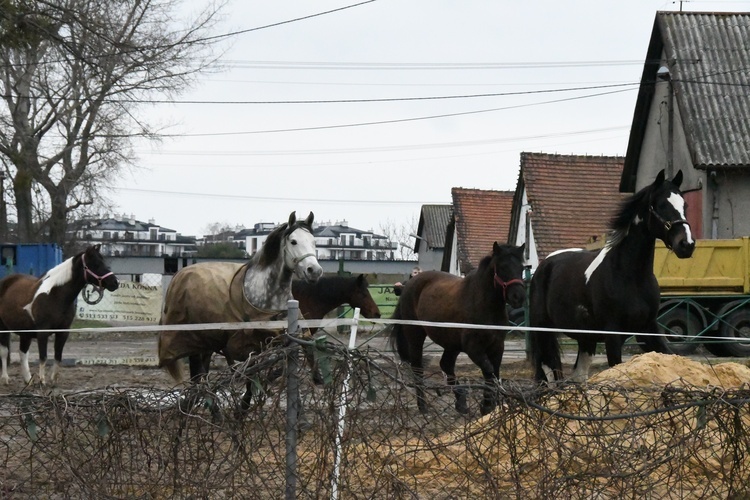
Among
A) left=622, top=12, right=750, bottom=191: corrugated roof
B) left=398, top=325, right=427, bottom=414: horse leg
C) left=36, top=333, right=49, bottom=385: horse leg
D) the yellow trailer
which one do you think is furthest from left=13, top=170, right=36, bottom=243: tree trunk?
left=398, top=325, right=427, bottom=414: horse leg

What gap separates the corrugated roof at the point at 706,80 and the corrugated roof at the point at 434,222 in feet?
121

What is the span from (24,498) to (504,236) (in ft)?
146

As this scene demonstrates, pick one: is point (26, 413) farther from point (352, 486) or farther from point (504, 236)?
point (504, 236)

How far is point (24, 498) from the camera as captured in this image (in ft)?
16.3

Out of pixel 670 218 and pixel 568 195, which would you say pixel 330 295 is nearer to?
pixel 670 218

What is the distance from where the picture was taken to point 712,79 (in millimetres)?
25219

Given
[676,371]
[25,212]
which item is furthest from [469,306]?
[25,212]

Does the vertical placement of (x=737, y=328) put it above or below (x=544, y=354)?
below

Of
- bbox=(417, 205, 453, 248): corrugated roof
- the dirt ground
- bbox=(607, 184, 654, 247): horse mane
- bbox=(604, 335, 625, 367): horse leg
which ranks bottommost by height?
the dirt ground

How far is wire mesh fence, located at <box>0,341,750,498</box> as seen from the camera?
15.0ft

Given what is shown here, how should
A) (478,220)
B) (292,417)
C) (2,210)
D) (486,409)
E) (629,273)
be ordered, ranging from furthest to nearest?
(478,220), (2,210), (629,273), (486,409), (292,417)

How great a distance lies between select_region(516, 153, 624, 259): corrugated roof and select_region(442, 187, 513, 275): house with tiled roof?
8.52 metres

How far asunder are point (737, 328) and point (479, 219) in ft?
101

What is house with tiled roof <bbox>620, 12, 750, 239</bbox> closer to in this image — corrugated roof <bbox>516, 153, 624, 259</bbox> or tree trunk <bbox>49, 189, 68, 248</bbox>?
corrugated roof <bbox>516, 153, 624, 259</bbox>
